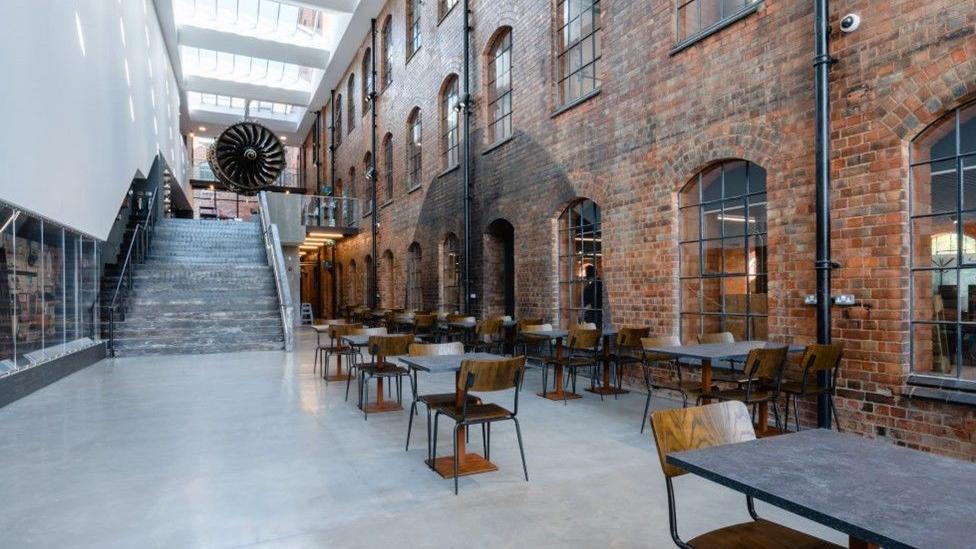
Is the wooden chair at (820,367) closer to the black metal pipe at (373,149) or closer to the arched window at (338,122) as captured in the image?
the black metal pipe at (373,149)

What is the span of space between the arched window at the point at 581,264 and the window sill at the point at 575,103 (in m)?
1.29

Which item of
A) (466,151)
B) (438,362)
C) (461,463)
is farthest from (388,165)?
(461,463)

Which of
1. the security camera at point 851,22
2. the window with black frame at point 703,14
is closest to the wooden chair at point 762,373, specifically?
the security camera at point 851,22

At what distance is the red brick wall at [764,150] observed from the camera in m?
4.36

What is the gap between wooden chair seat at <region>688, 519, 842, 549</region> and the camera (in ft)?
6.51

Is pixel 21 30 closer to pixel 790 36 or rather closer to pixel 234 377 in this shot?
pixel 234 377

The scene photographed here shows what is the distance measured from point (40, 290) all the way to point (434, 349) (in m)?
5.51

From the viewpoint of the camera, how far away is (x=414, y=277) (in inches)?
573

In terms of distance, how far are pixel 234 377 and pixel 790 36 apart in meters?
7.48

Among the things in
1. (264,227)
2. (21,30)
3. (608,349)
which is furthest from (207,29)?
(608,349)

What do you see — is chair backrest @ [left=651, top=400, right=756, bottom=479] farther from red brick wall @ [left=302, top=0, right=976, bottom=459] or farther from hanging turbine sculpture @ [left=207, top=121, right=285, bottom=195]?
hanging turbine sculpture @ [left=207, top=121, right=285, bottom=195]

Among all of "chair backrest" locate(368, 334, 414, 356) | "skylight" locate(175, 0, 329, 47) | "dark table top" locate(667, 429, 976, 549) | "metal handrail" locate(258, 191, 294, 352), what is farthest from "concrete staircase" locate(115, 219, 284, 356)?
"dark table top" locate(667, 429, 976, 549)

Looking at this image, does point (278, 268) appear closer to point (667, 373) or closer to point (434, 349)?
point (434, 349)

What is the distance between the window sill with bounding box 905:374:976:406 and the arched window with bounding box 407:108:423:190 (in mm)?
11490
